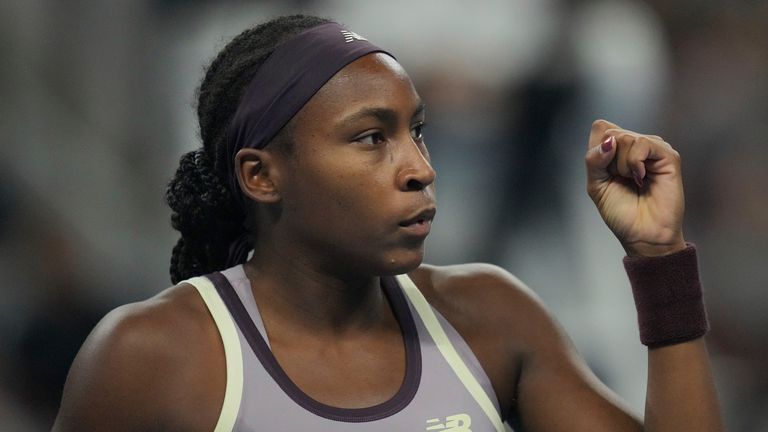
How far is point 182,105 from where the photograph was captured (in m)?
3.11

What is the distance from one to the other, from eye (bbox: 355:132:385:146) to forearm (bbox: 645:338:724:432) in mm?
548

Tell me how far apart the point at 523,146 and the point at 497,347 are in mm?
1393

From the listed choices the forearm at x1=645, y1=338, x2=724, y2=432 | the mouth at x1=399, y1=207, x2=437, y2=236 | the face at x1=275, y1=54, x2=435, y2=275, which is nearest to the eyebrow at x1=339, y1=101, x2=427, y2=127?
the face at x1=275, y1=54, x2=435, y2=275

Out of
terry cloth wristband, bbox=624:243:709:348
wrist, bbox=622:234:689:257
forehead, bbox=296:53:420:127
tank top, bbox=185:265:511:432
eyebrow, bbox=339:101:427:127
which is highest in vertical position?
forehead, bbox=296:53:420:127

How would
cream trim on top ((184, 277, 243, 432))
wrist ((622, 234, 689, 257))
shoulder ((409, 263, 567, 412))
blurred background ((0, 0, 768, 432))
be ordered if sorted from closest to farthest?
cream trim on top ((184, 277, 243, 432)) < wrist ((622, 234, 689, 257)) < shoulder ((409, 263, 567, 412)) < blurred background ((0, 0, 768, 432))

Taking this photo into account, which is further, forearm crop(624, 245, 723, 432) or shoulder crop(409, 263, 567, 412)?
shoulder crop(409, 263, 567, 412)

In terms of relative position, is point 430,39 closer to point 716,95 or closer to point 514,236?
point 514,236

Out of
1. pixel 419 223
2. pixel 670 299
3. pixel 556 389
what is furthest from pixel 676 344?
pixel 419 223

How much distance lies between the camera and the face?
1.74m

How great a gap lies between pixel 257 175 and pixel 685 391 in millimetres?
757

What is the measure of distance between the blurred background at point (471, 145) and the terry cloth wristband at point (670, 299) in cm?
130

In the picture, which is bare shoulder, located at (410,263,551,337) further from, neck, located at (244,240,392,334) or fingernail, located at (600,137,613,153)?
fingernail, located at (600,137,613,153)

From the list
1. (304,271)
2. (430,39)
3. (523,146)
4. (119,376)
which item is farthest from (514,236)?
(119,376)

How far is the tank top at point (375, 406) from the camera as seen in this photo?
1716mm
